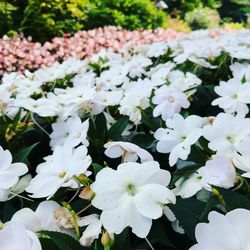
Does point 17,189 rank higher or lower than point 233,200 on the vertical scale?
lower

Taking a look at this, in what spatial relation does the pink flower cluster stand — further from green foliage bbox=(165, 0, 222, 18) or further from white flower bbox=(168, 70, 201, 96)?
green foliage bbox=(165, 0, 222, 18)

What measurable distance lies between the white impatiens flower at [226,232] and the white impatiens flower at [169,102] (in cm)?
69

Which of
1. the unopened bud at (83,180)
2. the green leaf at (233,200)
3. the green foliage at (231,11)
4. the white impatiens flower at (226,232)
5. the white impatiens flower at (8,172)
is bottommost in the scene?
the green foliage at (231,11)

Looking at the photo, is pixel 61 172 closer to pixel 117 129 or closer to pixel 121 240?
pixel 121 240

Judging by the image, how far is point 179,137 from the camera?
1.08 meters

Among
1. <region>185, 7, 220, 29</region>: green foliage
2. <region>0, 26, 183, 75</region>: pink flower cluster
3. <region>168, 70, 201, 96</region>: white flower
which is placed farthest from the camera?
<region>185, 7, 220, 29</region>: green foliage

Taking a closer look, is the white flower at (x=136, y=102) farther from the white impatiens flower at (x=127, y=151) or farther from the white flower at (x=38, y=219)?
the white flower at (x=38, y=219)

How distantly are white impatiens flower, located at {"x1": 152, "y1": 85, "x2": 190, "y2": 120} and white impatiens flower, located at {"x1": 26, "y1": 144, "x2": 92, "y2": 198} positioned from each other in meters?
0.44

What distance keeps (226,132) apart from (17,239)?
515 millimetres

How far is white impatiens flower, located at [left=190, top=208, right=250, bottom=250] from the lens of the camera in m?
0.63

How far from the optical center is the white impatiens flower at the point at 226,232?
63 cm

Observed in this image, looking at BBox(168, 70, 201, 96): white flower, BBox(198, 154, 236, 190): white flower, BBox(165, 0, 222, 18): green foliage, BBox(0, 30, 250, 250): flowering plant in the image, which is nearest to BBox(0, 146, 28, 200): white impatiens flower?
BBox(0, 30, 250, 250): flowering plant

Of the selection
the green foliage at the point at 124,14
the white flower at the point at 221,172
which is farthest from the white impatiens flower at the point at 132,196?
the green foliage at the point at 124,14

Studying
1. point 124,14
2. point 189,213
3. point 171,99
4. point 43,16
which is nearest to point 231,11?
point 124,14
